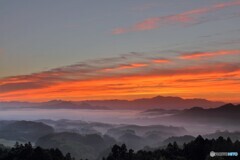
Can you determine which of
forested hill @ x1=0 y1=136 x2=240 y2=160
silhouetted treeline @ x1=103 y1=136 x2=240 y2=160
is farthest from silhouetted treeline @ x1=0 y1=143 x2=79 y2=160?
silhouetted treeline @ x1=103 y1=136 x2=240 y2=160

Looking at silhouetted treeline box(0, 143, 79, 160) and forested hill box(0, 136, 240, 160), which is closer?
forested hill box(0, 136, 240, 160)

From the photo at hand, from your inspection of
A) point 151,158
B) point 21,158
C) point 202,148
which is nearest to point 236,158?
point 202,148

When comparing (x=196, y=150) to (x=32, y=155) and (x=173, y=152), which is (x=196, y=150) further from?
(x=32, y=155)

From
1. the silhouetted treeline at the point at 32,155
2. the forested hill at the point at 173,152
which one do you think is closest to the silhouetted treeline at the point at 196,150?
the forested hill at the point at 173,152

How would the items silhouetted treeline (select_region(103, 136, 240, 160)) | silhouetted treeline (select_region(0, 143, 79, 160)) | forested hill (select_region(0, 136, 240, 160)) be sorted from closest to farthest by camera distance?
silhouetted treeline (select_region(103, 136, 240, 160)) → forested hill (select_region(0, 136, 240, 160)) → silhouetted treeline (select_region(0, 143, 79, 160))

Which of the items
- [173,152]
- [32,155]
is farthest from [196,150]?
[32,155]

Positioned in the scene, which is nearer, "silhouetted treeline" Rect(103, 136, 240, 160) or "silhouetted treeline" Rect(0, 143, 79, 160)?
"silhouetted treeline" Rect(103, 136, 240, 160)

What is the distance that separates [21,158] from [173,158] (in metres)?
58.3

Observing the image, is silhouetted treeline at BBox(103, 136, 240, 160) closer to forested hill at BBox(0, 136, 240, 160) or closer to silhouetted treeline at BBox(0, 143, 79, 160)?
forested hill at BBox(0, 136, 240, 160)

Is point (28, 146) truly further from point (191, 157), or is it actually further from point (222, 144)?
point (222, 144)

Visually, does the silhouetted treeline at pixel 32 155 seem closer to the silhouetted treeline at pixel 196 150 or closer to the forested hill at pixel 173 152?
the forested hill at pixel 173 152

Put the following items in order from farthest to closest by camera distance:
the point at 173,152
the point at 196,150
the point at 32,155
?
the point at 32,155 → the point at 173,152 → the point at 196,150

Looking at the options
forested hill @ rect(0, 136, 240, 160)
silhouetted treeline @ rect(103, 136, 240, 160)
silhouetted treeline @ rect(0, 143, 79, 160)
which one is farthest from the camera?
silhouetted treeline @ rect(0, 143, 79, 160)

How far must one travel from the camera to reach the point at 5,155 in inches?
5133
